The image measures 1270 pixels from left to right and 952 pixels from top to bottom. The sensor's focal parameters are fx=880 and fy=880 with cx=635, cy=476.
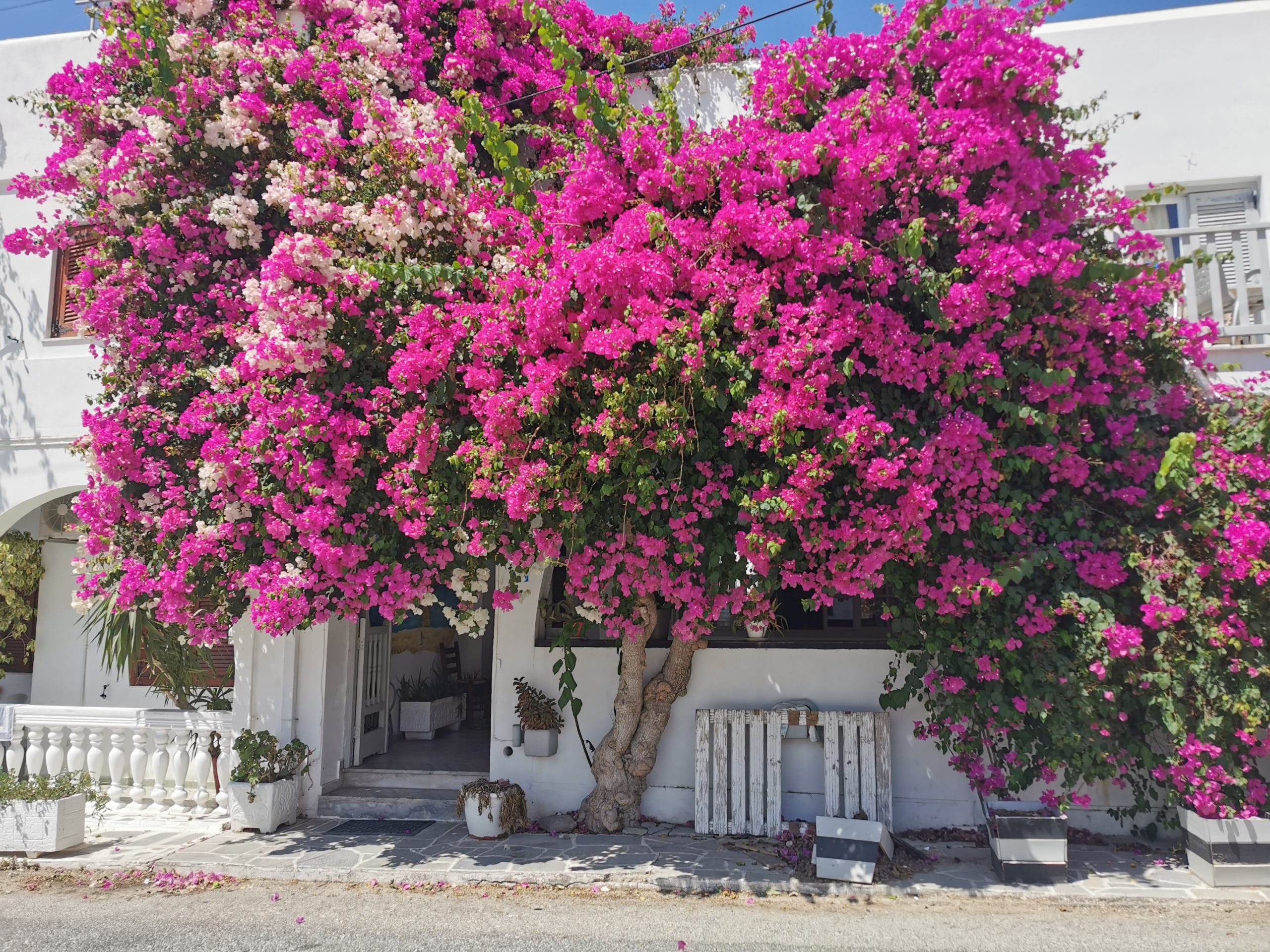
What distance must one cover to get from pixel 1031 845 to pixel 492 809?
448 cm

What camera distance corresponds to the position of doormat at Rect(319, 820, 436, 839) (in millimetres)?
8133

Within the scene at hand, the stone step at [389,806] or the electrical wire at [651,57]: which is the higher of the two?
the electrical wire at [651,57]

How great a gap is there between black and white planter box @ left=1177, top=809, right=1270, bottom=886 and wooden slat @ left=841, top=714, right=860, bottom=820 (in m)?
2.60

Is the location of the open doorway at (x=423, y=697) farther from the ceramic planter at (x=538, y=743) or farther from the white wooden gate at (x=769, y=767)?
the white wooden gate at (x=769, y=767)

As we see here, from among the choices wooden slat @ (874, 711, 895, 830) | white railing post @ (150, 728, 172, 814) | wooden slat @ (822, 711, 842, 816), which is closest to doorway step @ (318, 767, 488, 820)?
white railing post @ (150, 728, 172, 814)

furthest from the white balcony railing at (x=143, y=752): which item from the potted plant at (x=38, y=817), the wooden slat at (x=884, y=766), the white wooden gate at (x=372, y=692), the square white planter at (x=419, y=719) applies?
the wooden slat at (x=884, y=766)

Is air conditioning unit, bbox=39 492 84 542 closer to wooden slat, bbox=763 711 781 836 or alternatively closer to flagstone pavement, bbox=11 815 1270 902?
flagstone pavement, bbox=11 815 1270 902

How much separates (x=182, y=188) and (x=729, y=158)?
4.92 metres

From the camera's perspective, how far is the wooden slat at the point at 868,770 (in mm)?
7770

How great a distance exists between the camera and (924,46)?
245 inches

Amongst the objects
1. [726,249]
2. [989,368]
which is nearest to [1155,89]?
[989,368]

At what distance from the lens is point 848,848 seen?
683cm

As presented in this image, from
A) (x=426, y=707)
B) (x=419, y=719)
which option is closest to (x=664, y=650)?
(x=426, y=707)

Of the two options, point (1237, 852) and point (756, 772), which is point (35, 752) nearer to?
point (756, 772)
